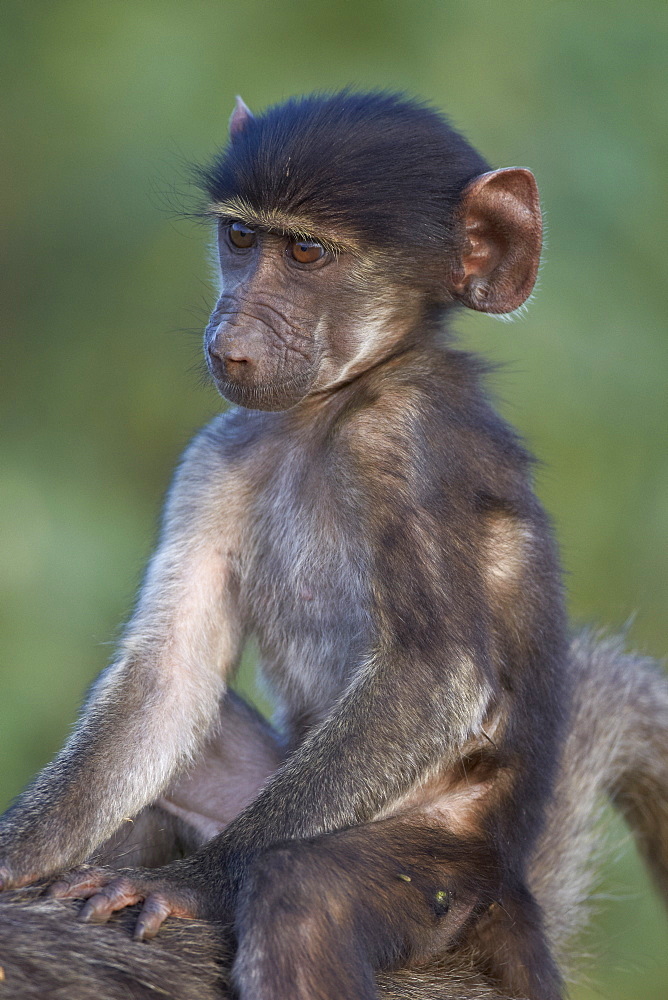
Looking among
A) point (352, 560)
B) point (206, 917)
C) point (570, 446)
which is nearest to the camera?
point (206, 917)

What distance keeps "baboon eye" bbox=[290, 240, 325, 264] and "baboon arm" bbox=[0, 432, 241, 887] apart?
0.75 meters

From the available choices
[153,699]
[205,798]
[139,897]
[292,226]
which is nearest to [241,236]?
[292,226]

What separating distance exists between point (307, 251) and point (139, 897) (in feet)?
5.97

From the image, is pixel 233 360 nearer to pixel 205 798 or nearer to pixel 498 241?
pixel 498 241

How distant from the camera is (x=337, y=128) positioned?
137 inches

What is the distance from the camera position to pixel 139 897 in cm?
296

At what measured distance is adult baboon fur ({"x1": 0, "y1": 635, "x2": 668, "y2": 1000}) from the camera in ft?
9.13

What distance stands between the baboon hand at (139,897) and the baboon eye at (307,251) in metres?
1.74

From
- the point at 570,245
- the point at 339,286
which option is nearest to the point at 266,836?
the point at 339,286

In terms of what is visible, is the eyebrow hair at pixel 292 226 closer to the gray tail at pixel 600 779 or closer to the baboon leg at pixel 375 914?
the baboon leg at pixel 375 914

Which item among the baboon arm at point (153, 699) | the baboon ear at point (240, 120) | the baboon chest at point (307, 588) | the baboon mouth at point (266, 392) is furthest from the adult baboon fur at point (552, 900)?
the baboon ear at point (240, 120)

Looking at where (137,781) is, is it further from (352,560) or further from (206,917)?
(352,560)

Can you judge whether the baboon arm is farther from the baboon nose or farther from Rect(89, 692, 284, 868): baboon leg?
the baboon nose

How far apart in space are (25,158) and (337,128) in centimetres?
474
